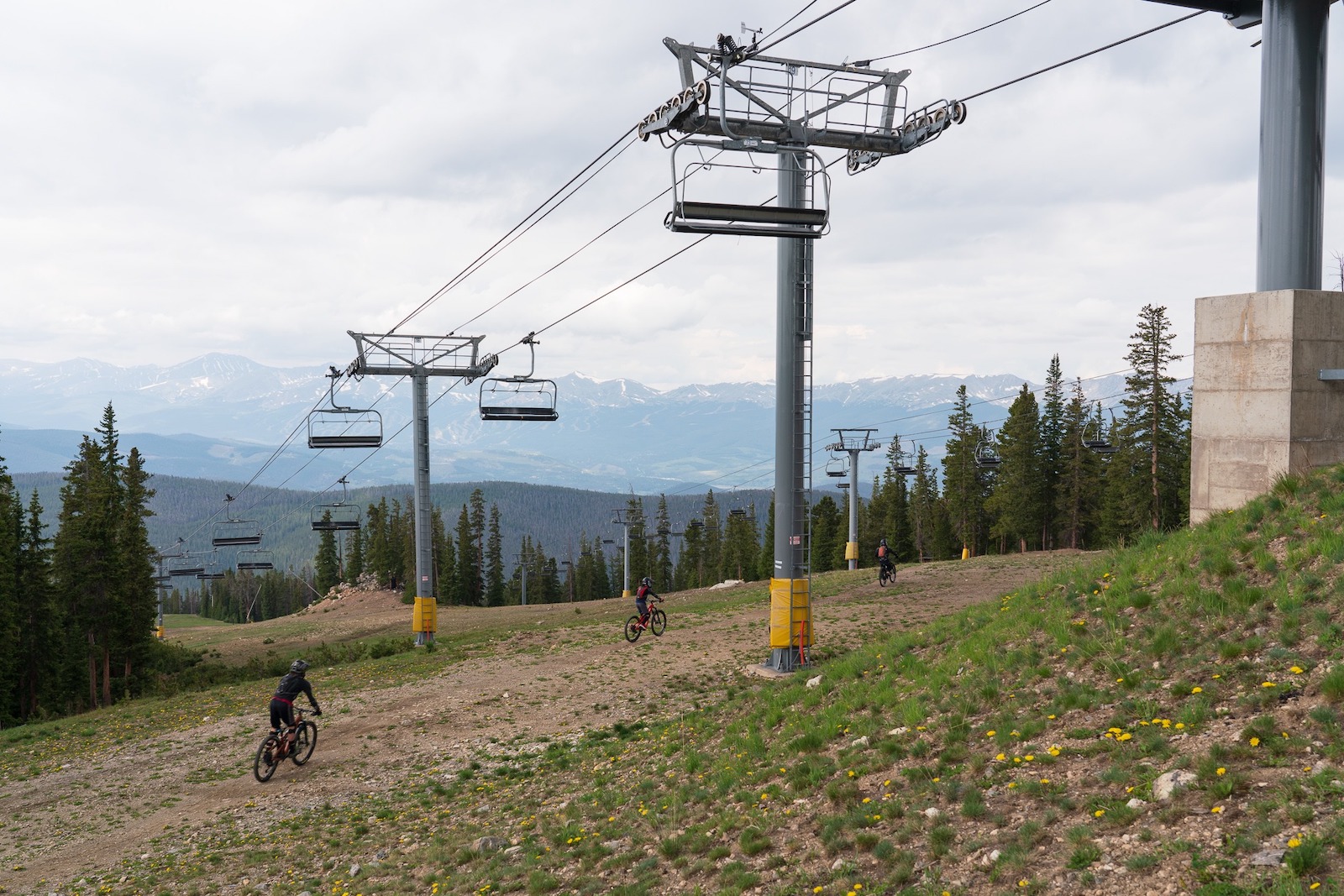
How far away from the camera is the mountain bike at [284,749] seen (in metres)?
18.5

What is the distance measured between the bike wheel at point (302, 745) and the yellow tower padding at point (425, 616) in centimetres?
1729

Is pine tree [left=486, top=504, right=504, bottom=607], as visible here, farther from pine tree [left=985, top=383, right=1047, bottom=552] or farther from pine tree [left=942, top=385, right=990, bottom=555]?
pine tree [left=985, top=383, right=1047, bottom=552]

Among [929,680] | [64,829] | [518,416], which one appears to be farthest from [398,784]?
[518,416]

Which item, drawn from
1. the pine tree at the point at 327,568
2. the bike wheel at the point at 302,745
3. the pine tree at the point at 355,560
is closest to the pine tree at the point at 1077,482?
the bike wheel at the point at 302,745

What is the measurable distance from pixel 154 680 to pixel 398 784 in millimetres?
44288

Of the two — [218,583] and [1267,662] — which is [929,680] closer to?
[1267,662]

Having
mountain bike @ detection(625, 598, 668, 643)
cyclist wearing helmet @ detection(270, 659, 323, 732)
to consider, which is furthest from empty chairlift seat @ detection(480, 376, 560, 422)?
cyclist wearing helmet @ detection(270, 659, 323, 732)

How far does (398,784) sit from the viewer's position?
17.1 m

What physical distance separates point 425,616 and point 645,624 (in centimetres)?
1117

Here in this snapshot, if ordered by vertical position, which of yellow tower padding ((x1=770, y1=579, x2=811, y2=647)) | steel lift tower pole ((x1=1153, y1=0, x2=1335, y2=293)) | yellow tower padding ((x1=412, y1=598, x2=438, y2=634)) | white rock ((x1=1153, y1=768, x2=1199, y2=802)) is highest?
steel lift tower pole ((x1=1153, y1=0, x2=1335, y2=293))

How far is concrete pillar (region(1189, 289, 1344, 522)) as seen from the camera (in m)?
11.9

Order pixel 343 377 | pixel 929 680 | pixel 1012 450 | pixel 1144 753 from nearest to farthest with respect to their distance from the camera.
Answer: pixel 1144 753 → pixel 929 680 → pixel 343 377 → pixel 1012 450

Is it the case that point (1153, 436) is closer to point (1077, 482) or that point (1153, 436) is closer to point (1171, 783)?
point (1077, 482)

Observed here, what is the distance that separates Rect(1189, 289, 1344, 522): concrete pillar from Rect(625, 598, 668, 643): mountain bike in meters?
20.7
